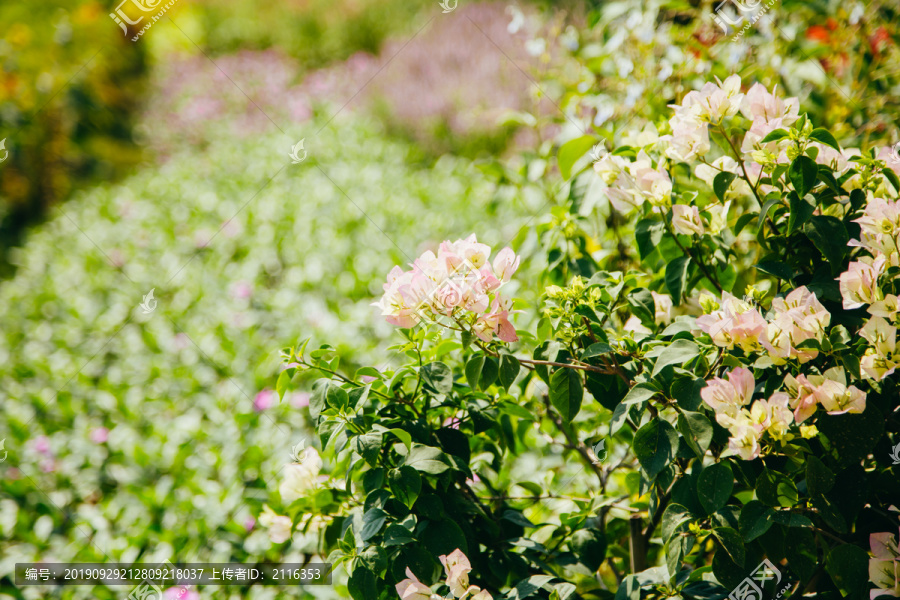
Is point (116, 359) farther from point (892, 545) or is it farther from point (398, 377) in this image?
point (892, 545)

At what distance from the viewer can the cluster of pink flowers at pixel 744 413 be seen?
72 cm

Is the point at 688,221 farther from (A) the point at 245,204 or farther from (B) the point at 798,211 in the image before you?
(A) the point at 245,204

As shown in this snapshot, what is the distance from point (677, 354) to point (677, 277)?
20 centimetres

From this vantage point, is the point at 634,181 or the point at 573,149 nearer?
the point at 634,181

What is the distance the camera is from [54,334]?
3.13 m

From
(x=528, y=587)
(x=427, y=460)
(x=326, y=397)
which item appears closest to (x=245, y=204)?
(x=326, y=397)

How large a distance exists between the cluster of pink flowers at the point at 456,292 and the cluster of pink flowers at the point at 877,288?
1.49 ft

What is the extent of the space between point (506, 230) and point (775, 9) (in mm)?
1572

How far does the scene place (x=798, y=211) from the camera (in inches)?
33.6

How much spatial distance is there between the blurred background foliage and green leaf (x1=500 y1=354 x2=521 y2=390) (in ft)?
1.18

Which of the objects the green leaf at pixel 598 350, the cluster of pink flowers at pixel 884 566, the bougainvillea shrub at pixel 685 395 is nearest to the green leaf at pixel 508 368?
the bougainvillea shrub at pixel 685 395

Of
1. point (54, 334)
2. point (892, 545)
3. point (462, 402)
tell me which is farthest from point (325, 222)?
point (892, 545)

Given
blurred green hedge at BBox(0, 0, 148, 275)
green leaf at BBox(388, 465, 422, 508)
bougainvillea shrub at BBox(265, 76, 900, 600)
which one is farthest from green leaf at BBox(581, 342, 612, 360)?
blurred green hedge at BBox(0, 0, 148, 275)

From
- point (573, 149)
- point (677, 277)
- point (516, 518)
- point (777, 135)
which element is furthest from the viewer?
point (573, 149)
